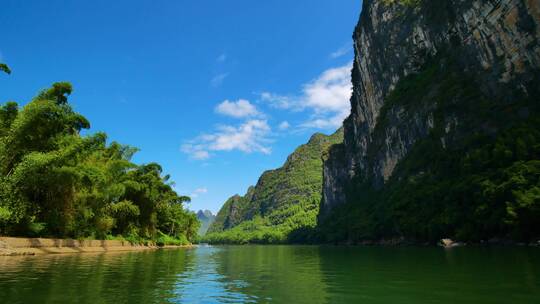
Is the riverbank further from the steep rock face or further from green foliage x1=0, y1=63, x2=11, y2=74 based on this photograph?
the steep rock face

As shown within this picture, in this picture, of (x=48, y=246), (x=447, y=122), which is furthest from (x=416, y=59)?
(x=48, y=246)

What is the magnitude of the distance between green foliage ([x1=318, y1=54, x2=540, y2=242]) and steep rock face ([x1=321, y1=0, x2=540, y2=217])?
178cm

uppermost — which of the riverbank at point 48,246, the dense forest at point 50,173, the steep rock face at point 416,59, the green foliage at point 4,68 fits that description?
the steep rock face at point 416,59

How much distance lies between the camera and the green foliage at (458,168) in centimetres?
5384

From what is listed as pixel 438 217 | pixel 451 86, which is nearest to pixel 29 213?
pixel 438 217

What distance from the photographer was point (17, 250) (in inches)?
1041

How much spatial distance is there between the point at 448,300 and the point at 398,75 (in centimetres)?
14196

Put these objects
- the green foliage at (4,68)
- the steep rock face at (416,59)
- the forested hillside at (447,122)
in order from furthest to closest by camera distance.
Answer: the steep rock face at (416,59) < the forested hillside at (447,122) < the green foliage at (4,68)

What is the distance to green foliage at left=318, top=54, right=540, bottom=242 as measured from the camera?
2120 inches

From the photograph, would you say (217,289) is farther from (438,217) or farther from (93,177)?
(438,217)

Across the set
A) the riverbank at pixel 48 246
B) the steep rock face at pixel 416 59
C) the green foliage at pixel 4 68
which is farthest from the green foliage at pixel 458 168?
the green foliage at pixel 4 68

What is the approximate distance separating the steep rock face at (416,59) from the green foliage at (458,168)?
1784mm

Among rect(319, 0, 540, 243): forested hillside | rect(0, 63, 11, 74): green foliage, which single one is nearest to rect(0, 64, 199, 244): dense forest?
rect(0, 63, 11, 74): green foliage

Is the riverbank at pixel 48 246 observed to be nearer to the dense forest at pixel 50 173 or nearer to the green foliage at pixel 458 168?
the dense forest at pixel 50 173
